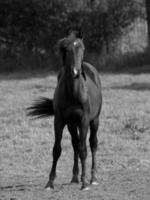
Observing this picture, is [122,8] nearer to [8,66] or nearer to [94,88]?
[8,66]

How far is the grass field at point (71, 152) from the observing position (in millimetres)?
8055

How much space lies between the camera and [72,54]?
7676mm

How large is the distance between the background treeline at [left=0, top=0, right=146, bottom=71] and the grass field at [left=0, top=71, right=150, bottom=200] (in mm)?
9237

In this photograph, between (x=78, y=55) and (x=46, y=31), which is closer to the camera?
(x=78, y=55)

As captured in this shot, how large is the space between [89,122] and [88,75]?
2.72ft

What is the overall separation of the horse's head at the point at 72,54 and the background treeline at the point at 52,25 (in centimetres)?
2106

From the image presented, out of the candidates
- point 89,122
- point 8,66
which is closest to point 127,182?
point 89,122

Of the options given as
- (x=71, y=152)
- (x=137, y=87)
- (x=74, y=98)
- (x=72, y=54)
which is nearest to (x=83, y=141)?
(x=74, y=98)

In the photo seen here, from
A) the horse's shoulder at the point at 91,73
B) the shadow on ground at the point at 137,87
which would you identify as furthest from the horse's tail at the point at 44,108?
the shadow on ground at the point at 137,87

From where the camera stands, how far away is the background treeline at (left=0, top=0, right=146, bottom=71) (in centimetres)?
2934

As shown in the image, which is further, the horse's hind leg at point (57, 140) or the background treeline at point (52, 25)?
the background treeline at point (52, 25)

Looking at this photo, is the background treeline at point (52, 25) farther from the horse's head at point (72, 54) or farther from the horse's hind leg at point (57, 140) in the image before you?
the horse's head at point (72, 54)

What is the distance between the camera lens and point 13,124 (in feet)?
47.1

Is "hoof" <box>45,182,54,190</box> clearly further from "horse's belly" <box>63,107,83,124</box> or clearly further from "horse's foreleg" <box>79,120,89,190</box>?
"horse's belly" <box>63,107,83,124</box>
